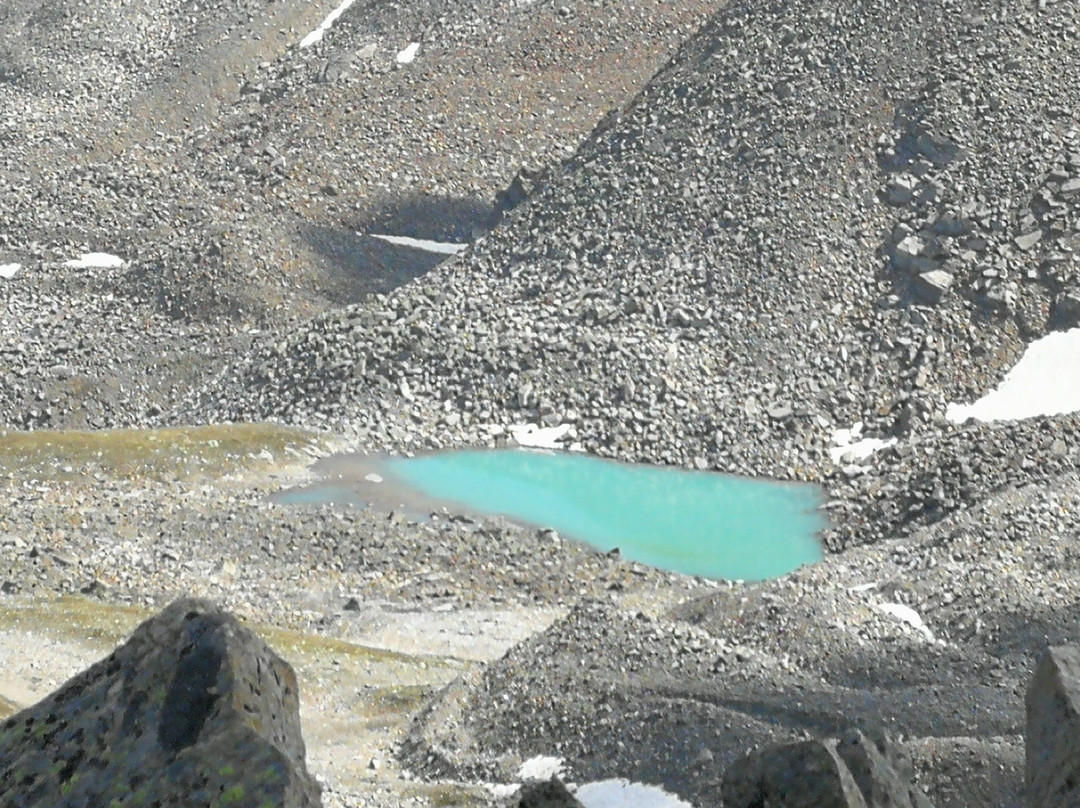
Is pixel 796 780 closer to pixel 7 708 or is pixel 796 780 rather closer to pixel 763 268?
pixel 7 708

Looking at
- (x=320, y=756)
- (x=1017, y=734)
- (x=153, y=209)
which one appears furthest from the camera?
(x=153, y=209)

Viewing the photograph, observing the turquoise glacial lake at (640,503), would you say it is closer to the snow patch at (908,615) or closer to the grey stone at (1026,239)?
the snow patch at (908,615)

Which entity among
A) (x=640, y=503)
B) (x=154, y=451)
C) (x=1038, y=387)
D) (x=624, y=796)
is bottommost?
(x=1038, y=387)

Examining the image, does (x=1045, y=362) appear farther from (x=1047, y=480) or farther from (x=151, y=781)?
(x=151, y=781)

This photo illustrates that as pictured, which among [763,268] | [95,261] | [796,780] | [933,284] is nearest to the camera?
[796,780]

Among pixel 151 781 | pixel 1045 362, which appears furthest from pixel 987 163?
pixel 151 781

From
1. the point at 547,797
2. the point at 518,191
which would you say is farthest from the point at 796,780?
the point at 518,191

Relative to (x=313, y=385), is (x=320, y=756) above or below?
above
